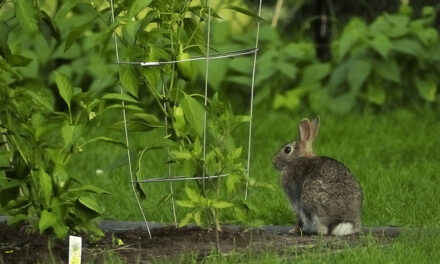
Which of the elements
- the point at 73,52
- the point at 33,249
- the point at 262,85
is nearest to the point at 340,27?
the point at 262,85

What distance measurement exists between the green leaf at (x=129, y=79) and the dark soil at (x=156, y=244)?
747mm

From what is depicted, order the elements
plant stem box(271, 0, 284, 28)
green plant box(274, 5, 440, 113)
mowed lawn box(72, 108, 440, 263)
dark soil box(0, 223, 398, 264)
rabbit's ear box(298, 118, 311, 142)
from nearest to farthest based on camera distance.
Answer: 1. dark soil box(0, 223, 398, 264)
2. mowed lawn box(72, 108, 440, 263)
3. rabbit's ear box(298, 118, 311, 142)
4. green plant box(274, 5, 440, 113)
5. plant stem box(271, 0, 284, 28)

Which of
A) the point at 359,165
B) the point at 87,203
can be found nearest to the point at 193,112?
the point at 87,203

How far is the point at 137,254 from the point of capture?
550 centimetres

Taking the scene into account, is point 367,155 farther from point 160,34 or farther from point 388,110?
point 160,34

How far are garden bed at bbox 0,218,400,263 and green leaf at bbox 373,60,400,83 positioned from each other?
395 centimetres

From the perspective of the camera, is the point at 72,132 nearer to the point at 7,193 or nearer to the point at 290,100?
the point at 7,193

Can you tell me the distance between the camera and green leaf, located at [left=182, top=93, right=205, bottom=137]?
5.42m

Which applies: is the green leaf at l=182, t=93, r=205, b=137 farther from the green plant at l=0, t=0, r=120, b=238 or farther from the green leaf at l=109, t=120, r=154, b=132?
the green plant at l=0, t=0, r=120, b=238

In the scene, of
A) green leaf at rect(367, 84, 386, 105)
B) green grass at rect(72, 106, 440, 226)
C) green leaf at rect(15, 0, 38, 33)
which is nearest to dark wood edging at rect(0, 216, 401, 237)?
green grass at rect(72, 106, 440, 226)

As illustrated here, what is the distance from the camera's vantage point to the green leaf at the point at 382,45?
979 cm

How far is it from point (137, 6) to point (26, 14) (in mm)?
498

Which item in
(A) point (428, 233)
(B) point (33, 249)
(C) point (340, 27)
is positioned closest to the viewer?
(B) point (33, 249)

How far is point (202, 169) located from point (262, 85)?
4831 mm
